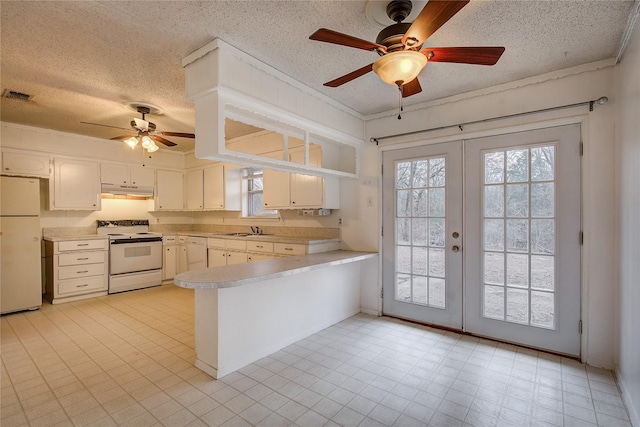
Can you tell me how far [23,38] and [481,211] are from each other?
4.08 meters

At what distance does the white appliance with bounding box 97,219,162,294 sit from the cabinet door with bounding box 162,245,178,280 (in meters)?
0.10

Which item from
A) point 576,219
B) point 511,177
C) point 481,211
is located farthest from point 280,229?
point 576,219

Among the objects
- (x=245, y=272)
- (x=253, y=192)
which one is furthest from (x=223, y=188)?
(x=245, y=272)

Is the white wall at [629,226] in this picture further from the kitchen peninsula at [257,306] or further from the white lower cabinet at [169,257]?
the white lower cabinet at [169,257]

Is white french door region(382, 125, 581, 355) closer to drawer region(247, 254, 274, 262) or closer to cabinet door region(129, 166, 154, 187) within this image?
drawer region(247, 254, 274, 262)

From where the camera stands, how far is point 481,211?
3.14m

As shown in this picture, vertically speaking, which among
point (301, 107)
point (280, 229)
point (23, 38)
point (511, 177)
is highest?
point (23, 38)

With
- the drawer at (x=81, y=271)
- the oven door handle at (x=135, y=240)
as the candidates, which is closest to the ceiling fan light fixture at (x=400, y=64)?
the oven door handle at (x=135, y=240)

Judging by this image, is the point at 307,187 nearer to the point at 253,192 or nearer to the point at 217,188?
the point at 253,192

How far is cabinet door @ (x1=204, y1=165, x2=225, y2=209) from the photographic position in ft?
17.8

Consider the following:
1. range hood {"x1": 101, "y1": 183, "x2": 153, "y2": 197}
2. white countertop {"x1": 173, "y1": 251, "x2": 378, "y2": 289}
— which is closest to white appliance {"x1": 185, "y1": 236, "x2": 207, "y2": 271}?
range hood {"x1": 101, "y1": 183, "x2": 153, "y2": 197}

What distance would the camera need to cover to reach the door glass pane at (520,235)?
2.82 m

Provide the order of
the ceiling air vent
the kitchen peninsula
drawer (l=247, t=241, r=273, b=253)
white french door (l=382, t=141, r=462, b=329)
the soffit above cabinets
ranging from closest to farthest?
1. the soffit above cabinets
2. the kitchen peninsula
3. the ceiling air vent
4. white french door (l=382, t=141, r=462, b=329)
5. drawer (l=247, t=241, r=273, b=253)

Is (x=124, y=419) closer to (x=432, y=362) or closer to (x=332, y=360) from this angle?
(x=332, y=360)
